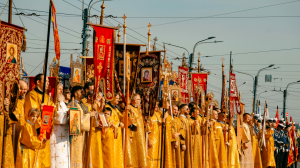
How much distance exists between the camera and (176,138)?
11703 mm

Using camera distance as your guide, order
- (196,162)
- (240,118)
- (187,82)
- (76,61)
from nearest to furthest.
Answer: (76,61)
(196,162)
(240,118)
(187,82)

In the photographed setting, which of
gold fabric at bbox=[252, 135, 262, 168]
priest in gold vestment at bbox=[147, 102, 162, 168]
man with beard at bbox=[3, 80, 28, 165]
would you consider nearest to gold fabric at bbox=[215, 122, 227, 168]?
gold fabric at bbox=[252, 135, 262, 168]

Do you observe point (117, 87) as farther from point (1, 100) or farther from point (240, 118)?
point (240, 118)

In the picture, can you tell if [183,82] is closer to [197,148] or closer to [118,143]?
[197,148]

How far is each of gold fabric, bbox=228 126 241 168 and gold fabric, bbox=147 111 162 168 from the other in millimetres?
3869

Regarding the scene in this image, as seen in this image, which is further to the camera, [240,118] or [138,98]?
[240,118]

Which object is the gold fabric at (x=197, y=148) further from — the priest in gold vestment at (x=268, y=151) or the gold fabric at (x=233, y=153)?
the priest in gold vestment at (x=268, y=151)

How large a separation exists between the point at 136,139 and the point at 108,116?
4.30 feet

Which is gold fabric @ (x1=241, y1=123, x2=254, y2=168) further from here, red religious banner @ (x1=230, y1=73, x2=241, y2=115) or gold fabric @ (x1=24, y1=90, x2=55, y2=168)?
gold fabric @ (x1=24, y1=90, x2=55, y2=168)

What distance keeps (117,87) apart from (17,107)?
2.58m

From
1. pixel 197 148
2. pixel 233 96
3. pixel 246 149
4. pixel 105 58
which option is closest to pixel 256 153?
pixel 246 149

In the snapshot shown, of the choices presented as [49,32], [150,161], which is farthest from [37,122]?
[150,161]

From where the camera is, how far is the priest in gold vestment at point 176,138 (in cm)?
1169

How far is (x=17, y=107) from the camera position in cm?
770
